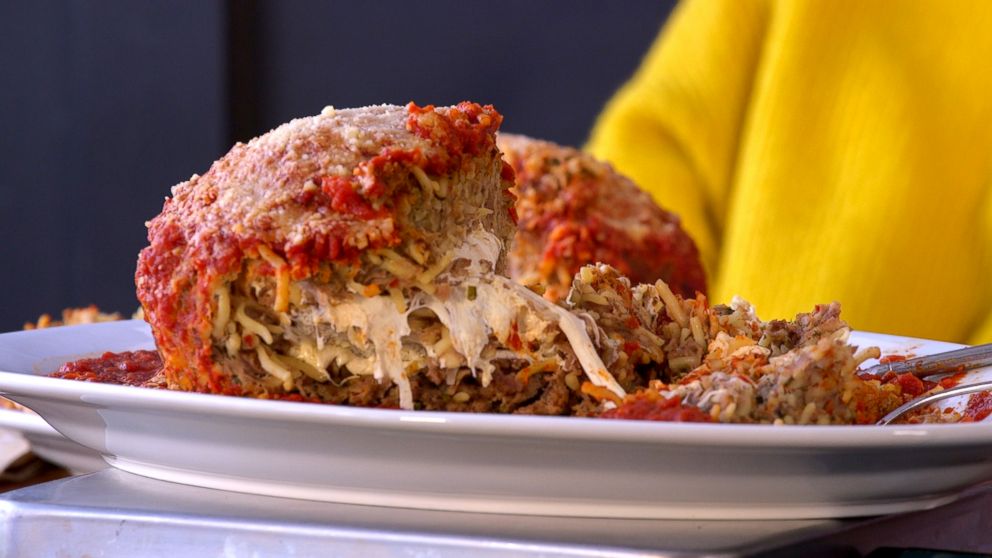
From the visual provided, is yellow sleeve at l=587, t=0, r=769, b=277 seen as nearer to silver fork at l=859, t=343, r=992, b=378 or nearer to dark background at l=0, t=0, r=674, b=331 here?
→ dark background at l=0, t=0, r=674, b=331

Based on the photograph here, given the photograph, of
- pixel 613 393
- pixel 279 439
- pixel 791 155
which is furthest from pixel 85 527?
pixel 791 155

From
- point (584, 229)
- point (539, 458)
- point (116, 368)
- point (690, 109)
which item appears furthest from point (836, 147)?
point (539, 458)

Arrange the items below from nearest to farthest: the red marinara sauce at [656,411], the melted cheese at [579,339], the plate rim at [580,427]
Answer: the plate rim at [580,427] → the red marinara sauce at [656,411] → the melted cheese at [579,339]

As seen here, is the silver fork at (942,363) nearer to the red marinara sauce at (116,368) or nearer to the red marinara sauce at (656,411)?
the red marinara sauce at (656,411)

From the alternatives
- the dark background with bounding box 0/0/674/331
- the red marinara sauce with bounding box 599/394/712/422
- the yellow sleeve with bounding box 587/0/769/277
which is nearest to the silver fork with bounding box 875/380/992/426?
the red marinara sauce with bounding box 599/394/712/422

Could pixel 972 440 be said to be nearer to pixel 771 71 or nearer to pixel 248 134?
pixel 771 71

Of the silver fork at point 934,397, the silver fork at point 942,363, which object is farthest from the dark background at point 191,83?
the silver fork at point 934,397
